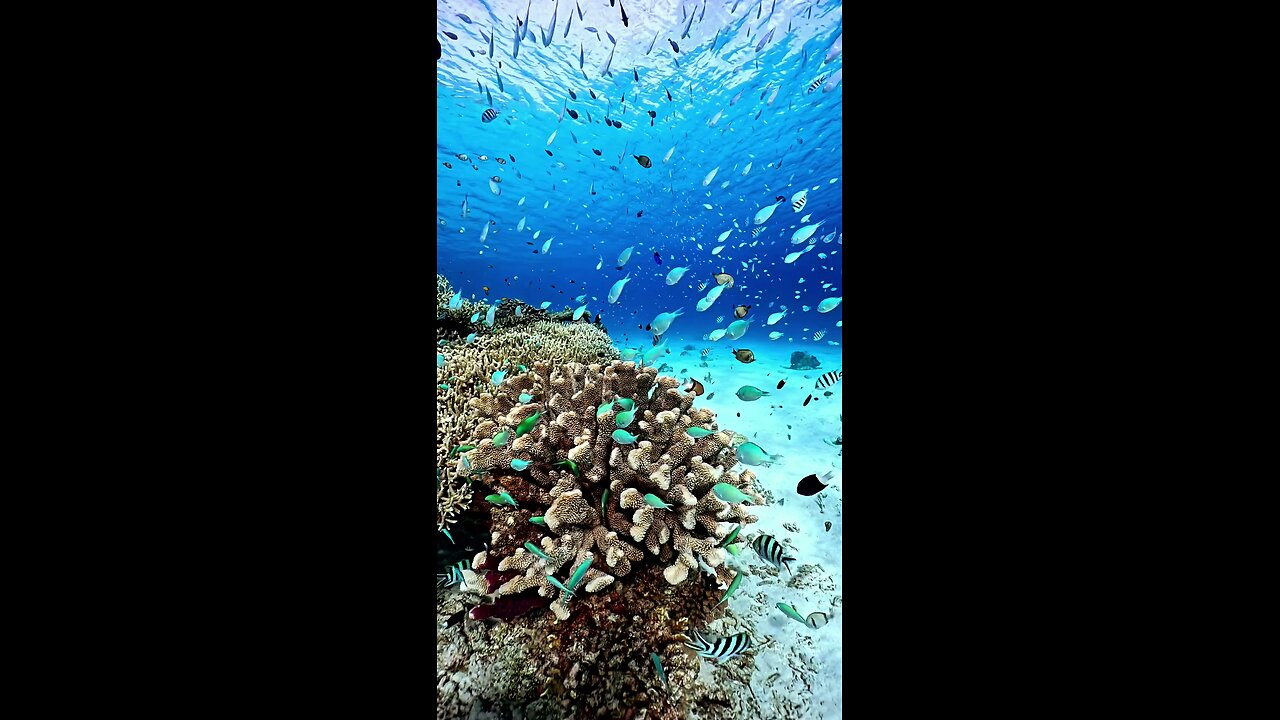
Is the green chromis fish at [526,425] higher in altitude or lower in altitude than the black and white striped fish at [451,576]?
higher

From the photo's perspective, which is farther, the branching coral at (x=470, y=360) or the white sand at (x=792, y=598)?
the branching coral at (x=470, y=360)

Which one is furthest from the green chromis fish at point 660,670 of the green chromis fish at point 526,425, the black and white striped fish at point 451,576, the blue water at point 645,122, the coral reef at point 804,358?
the coral reef at point 804,358

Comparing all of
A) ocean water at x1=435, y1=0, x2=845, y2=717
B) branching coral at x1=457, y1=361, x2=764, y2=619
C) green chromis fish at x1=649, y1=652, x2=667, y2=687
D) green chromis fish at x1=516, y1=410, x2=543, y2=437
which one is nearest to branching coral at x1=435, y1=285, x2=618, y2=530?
branching coral at x1=457, y1=361, x2=764, y2=619

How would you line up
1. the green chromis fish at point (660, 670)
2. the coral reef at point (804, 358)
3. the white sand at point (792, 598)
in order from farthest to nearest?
the coral reef at point (804, 358) < the white sand at point (792, 598) < the green chromis fish at point (660, 670)

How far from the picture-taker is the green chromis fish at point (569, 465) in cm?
270

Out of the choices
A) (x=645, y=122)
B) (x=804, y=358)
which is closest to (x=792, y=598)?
(x=804, y=358)

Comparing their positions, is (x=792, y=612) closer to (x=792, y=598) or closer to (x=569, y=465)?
(x=792, y=598)

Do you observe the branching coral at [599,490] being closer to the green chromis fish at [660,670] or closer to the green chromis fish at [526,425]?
the green chromis fish at [526,425]

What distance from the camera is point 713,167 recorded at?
62.4ft

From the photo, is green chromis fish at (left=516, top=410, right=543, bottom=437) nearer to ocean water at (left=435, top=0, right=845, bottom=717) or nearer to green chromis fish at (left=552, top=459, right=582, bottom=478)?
green chromis fish at (left=552, top=459, right=582, bottom=478)

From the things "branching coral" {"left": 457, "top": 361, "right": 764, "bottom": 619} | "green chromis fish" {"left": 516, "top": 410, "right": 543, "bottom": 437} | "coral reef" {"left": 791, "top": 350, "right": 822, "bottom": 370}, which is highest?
"coral reef" {"left": 791, "top": 350, "right": 822, "bottom": 370}

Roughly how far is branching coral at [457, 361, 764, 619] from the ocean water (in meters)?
0.56

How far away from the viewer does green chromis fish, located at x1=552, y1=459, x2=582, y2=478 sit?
2696 mm
